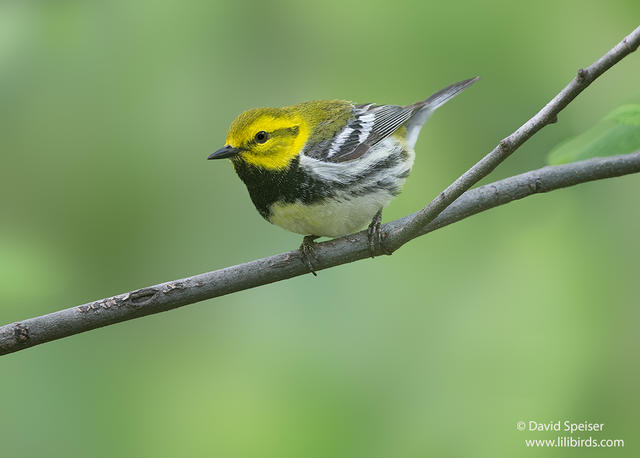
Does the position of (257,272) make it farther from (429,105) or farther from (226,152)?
(429,105)

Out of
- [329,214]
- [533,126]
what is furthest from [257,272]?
[533,126]

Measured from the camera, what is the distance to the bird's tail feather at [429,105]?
3.70 m

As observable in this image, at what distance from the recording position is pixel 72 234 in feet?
11.9

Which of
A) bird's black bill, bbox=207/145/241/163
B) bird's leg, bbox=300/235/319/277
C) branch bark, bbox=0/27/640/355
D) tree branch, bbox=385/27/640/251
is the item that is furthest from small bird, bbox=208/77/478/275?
tree branch, bbox=385/27/640/251

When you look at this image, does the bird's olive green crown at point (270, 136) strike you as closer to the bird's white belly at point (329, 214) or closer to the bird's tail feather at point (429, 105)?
the bird's white belly at point (329, 214)

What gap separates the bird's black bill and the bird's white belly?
320 millimetres

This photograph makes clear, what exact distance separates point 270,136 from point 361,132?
0.60 m

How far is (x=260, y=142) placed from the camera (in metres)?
3.26

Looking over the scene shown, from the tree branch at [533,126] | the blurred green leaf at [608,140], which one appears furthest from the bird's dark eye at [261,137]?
the blurred green leaf at [608,140]

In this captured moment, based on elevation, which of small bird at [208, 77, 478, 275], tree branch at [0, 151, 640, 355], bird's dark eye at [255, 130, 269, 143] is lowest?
tree branch at [0, 151, 640, 355]

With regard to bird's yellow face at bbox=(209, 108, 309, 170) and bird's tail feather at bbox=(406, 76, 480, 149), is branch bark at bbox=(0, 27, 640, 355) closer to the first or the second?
bird's yellow face at bbox=(209, 108, 309, 170)

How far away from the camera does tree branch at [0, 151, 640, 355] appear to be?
2389 mm

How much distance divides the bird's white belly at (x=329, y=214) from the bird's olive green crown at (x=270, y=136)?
243 mm

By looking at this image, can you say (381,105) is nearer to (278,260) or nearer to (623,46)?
(278,260)
